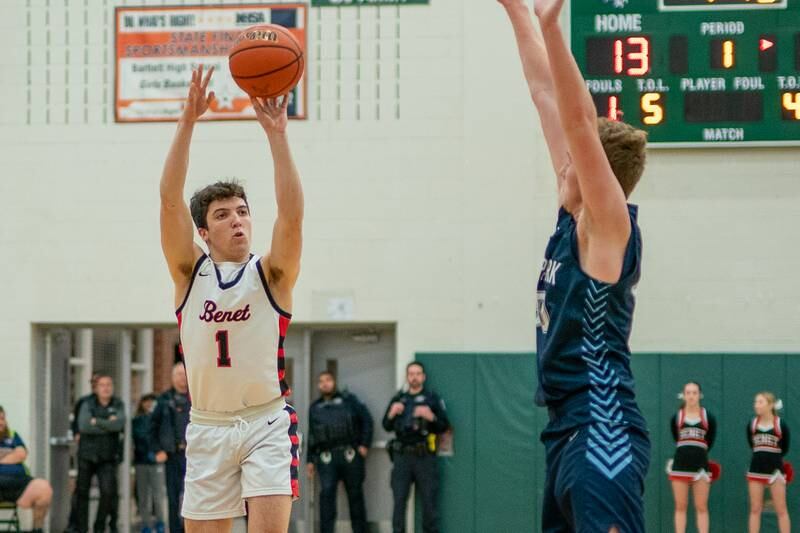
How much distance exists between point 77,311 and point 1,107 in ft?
8.71

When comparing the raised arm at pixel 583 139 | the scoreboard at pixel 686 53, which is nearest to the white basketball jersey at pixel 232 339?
the raised arm at pixel 583 139

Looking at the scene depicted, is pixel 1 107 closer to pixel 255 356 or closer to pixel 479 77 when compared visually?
pixel 479 77

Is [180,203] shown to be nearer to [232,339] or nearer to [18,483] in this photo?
[232,339]

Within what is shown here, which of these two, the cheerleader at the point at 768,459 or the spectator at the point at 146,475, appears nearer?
the cheerleader at the point at 768,459

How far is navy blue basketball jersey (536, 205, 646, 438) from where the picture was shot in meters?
3.61

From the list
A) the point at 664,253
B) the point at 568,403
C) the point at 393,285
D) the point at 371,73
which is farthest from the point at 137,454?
the point at 568,403

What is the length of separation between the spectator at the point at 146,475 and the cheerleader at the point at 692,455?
20.6ft

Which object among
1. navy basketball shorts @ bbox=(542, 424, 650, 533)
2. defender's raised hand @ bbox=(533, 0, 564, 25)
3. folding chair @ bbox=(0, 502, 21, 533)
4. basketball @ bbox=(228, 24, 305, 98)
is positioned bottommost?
folding chair @ bbox=(0, 502, 21, 533)

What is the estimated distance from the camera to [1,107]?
14867 millimetres

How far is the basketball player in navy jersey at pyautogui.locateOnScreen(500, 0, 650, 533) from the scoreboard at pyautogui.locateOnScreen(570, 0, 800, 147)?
9.40 meters

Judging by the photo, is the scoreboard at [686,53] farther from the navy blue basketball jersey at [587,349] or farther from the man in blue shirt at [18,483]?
the navy blue basketball jersey at [587,349]

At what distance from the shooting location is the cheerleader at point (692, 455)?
43.4 ft

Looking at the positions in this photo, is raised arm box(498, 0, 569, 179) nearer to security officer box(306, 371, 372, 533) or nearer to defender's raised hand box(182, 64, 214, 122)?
defender's raised hand box(182, 64, 214, 122)

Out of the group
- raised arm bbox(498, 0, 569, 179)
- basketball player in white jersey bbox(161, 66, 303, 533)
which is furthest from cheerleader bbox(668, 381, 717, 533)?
raised arm bbox(498, 0, 569, 179)
